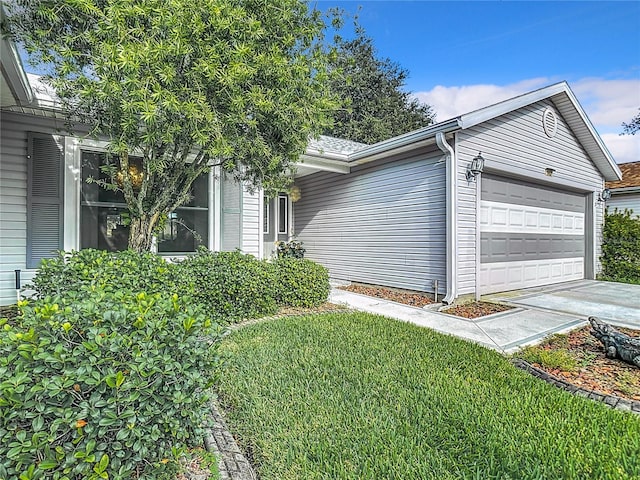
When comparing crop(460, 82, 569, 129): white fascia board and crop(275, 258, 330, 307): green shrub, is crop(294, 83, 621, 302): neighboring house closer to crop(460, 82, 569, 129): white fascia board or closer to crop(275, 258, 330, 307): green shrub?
crop(460, 82, 569, 129): white fascia board

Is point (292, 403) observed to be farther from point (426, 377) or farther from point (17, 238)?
point (17, 238)

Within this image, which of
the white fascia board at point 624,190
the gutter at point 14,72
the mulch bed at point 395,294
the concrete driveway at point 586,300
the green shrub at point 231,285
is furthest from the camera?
the white fascia board at point 624,190

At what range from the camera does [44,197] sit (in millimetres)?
5742

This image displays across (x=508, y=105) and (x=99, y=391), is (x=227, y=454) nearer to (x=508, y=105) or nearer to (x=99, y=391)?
(x=99, y=391)

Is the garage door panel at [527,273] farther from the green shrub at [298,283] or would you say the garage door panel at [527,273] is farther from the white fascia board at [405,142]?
the green shrub at [298,283]

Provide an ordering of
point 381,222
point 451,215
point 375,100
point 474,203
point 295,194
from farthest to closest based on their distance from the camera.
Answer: point 375,100 < point 295,194 < point 381,222 < point 474,203 < point 451,215

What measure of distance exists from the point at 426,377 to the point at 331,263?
23.9 feet

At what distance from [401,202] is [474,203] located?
1.60 metres

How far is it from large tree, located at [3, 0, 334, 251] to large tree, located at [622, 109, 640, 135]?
23.3 m

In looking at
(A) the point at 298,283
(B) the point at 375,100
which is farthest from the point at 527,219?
(B) the point at 375,100

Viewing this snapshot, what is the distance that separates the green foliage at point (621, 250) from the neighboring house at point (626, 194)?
69.6 inches

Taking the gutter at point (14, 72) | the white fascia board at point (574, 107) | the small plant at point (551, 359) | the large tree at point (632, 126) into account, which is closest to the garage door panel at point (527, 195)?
the white fascia board at point (574, 107)

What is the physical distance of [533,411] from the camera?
8.82 feet

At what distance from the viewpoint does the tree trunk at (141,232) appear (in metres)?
5.33
